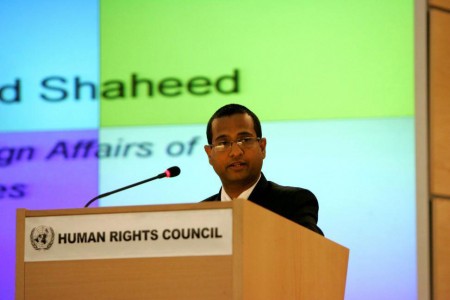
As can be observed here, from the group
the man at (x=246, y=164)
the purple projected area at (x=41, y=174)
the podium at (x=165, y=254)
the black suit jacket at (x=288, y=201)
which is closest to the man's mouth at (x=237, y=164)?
the man at (x=246, y=164)

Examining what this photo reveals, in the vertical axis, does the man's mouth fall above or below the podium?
above

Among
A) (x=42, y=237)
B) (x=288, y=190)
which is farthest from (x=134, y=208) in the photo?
(x=288, y=190)

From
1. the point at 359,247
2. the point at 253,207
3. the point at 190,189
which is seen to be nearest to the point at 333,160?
the point at 359,247

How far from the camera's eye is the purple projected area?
16.4 feet

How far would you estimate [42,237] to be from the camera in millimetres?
2562

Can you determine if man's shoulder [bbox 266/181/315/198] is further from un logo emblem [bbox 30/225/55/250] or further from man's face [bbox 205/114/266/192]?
un logo emblem [bbox 30/225/55/250]

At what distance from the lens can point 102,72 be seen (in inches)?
199

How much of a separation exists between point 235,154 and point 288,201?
0.25 m

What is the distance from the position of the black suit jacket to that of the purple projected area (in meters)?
1.77

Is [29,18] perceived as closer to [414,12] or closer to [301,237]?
[414,12]

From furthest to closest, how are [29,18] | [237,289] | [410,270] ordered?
[29,18], [410,270], [237,289]

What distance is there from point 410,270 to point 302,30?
53.1 inches

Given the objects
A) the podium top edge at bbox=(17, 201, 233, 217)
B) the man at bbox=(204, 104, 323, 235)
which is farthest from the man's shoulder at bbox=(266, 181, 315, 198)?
the podium top edge at bbox=(17, 201, 233, 217)

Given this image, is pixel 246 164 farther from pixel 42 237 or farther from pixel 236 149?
pixel 42 237
